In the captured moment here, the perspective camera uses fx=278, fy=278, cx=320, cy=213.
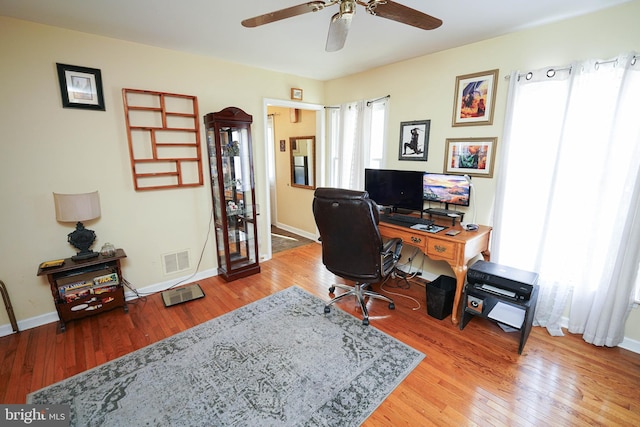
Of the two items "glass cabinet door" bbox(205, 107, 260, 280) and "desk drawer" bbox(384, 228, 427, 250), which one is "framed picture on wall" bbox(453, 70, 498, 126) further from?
"glass cabinet door" bbox(205, 107, 260, 280)

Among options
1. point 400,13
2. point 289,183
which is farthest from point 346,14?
point 289,183

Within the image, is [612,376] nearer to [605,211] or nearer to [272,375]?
[605,211]

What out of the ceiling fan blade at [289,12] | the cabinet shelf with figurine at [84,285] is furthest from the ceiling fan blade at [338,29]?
the cabinet shelf with figurine at [84,285]

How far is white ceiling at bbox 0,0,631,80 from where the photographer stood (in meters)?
1.91

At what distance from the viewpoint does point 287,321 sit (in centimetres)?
246

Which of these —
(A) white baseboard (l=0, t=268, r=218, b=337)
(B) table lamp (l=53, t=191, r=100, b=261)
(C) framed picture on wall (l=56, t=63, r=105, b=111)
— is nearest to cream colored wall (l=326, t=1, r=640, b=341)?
(A) white baseboard (l=0, t=268, r=218, b=337)

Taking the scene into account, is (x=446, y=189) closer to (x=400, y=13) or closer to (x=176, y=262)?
(x=400, y=13)

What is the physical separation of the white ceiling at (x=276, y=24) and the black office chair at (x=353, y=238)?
134 centimetres

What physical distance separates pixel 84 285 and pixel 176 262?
840 mm

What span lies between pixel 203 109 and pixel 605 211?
3710 millimetres

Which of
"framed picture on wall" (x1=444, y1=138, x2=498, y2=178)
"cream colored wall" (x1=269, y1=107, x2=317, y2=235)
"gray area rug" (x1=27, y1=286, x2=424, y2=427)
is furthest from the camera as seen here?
"cream colored wall" (x1=269, y1=107, x2=317, y2=235)

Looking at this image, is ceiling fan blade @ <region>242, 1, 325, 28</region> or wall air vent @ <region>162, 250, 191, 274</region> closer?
ceiling fan blade @ <region>242, 1, 325, 28</region>

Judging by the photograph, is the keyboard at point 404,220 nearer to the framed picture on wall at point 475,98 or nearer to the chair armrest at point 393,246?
the chair armrest at point 393,246

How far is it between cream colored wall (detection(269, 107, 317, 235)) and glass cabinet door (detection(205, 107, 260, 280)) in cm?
142
